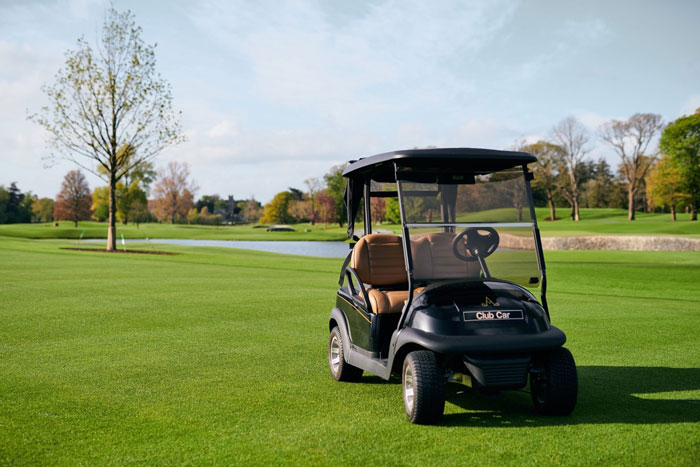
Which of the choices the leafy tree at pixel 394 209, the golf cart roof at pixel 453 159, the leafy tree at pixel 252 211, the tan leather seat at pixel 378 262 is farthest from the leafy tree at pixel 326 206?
the golf cart roof at pixel 453 159

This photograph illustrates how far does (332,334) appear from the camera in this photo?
20.7 feet

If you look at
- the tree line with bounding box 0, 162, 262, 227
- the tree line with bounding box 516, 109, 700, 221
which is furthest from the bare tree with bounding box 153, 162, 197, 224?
the tree line with bounding box 516, 109, 700, 221

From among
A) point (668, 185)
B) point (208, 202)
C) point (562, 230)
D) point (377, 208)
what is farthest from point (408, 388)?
point (208, 202)

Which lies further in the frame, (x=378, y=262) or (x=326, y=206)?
(x=326, y=206)

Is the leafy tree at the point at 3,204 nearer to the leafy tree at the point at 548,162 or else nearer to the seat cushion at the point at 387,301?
the leafy tree at the point at 548,162

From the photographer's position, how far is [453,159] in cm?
516

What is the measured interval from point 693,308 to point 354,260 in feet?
29.0

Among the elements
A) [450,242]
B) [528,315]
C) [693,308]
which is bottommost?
[693,308]

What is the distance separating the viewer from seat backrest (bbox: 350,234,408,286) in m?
5.67

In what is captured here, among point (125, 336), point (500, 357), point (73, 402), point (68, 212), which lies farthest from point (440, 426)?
point (68, 212)

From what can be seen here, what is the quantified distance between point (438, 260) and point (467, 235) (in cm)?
33

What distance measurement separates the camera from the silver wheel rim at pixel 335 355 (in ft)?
19.8

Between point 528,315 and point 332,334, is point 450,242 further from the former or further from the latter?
point 332,334

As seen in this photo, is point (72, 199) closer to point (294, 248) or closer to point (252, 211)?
point (252, 211)
